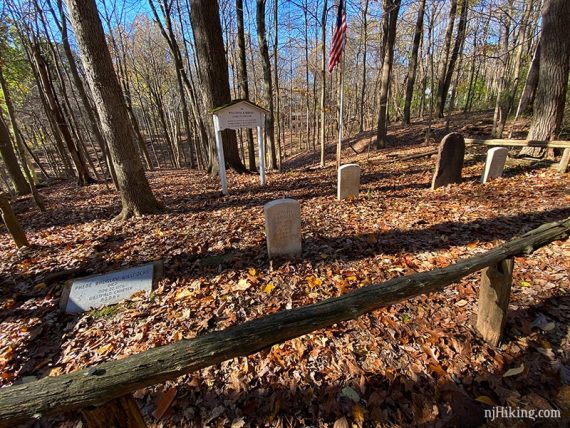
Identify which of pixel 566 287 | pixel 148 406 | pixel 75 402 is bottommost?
pixel 148 406

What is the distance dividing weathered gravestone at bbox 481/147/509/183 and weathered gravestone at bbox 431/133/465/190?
22.7 inches

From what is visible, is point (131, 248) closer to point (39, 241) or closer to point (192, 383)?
point (39, 241)

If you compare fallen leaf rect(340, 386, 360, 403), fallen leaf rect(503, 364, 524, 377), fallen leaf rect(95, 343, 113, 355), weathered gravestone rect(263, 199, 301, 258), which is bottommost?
fallen leaf rect(340, 386, 360, 403)

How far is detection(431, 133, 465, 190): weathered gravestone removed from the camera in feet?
20.7

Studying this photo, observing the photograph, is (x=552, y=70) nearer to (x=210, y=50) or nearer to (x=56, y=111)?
(x=210, y=50)

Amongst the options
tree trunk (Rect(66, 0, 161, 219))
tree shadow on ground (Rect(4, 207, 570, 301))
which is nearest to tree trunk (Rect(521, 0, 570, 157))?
tree shadow on ground (Rect(4, 207, 570, 301))

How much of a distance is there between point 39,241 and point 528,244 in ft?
25.7

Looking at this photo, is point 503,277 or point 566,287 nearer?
point 503,277

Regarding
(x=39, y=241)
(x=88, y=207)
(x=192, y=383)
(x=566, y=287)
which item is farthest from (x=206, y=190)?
(x=566, y=287)

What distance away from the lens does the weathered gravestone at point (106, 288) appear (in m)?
3.48

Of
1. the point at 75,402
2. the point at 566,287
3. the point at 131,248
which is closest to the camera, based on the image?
the point at 75,402

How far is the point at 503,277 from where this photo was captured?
91.8 inches

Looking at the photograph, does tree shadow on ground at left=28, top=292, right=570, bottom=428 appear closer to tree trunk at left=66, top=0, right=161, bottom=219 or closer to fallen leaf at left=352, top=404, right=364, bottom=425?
fallen leaf at left=352, top=404, right=364, bottom=425

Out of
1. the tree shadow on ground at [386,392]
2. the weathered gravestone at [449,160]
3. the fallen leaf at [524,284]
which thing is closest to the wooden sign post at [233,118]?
the weathered gravestone at [449,160]
